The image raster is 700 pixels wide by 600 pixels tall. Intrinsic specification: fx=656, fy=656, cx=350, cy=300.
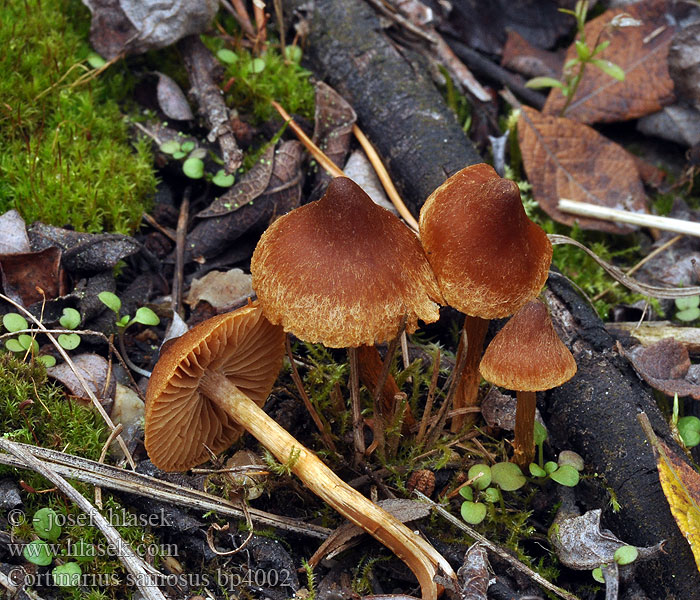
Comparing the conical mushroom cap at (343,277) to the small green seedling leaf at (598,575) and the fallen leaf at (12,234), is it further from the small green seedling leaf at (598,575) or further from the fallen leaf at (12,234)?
the fallen leaf at (12,234)

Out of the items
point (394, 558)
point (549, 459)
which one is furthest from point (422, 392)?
point (394, 558)

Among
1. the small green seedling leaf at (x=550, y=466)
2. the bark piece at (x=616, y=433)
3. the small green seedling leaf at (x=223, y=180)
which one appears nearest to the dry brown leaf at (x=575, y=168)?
the bark piece at (x=616, y=433)

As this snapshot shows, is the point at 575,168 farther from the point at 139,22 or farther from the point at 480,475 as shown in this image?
the point at 139,22

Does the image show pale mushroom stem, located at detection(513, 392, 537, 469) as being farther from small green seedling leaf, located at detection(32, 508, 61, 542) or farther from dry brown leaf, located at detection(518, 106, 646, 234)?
small green seedling leaf, located at detection(32, 508, 61, 542)

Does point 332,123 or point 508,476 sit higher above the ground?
point 332,123

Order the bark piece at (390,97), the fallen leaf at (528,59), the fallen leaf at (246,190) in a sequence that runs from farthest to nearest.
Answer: the fallen leaf at (528,59)
the bark piece at (390,97)
the fallen leaf at (246,190)

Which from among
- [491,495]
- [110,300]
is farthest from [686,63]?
[110,300]
